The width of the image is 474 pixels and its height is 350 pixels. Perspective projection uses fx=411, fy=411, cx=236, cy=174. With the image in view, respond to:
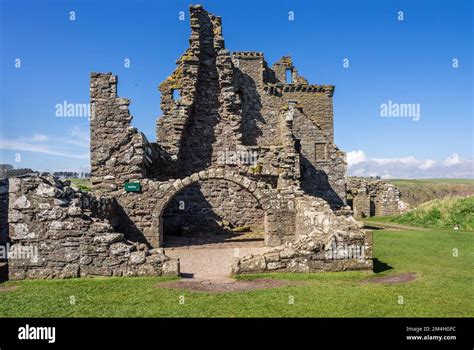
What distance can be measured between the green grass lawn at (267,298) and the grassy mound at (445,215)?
1386 cm

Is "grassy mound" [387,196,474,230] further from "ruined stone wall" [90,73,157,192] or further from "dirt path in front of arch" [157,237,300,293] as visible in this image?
"ruined stone wall" [90,73,157,192]

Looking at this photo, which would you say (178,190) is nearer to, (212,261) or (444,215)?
(212,261)

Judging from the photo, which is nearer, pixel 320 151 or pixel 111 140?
pixel 111 140

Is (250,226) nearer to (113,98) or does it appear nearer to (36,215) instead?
(113,98)

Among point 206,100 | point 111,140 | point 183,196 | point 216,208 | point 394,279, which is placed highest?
point 206,100

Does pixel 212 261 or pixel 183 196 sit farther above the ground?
pixel 183 196

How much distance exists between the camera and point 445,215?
25.2 meters

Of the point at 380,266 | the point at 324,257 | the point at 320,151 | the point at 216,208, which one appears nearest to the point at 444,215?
the point at 320,151

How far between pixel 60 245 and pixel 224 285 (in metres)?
4.45

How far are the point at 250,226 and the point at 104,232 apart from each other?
12613 millimetres

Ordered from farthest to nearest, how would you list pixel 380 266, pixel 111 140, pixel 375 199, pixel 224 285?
1. pixel 375 199
2. pixel 111 140
3. pixel 380 266
4. pixel 224 285

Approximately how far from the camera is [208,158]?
22.7 meters
